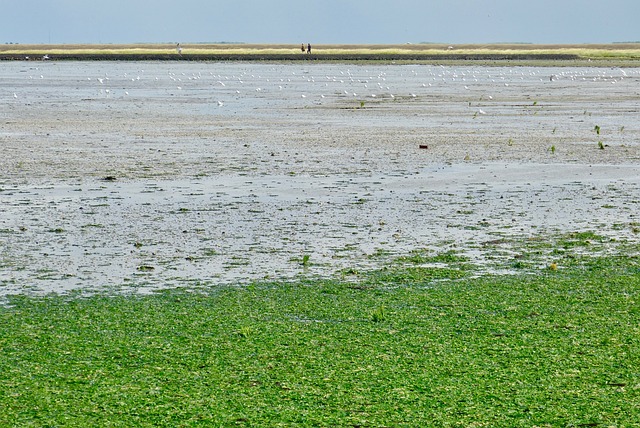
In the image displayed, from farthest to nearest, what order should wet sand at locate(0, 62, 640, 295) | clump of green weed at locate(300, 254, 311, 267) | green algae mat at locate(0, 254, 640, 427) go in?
1. wet sand at locate(0, 62, 640, 295)
2. clump of green weed at locate(300, 254, 311, 267)
3. green algae mat at locate(0, 254, 640, 427)

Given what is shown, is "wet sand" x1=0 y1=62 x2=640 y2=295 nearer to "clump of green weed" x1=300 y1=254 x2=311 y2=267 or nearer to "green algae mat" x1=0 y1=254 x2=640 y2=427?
"clump of green weed" x1=300 y1=254 x2=311 y2=267

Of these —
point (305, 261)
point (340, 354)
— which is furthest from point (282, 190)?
point (340, 354)

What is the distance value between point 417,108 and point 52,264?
31.0 metres

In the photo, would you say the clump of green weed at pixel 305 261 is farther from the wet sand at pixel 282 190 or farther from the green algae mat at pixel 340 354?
the green algae mat at pixel 340 354

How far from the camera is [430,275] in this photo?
37.5ft

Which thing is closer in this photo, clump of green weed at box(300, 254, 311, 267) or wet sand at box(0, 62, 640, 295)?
clump of green weed at box(300, 254, 311, 267)

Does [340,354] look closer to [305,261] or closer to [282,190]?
[305,261]

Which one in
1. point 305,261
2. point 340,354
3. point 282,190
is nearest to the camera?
point 340,354

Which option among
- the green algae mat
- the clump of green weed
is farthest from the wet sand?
the green algae mat

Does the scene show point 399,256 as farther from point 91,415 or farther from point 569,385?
point 91,415

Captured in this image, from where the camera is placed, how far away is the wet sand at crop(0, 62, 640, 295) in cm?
1239

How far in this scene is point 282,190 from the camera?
1784 cm

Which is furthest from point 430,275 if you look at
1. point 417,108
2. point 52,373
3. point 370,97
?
point 370,97

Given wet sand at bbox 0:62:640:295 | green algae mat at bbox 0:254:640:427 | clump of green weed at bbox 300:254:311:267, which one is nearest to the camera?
green algae mat at bbox 0:254:640:427
